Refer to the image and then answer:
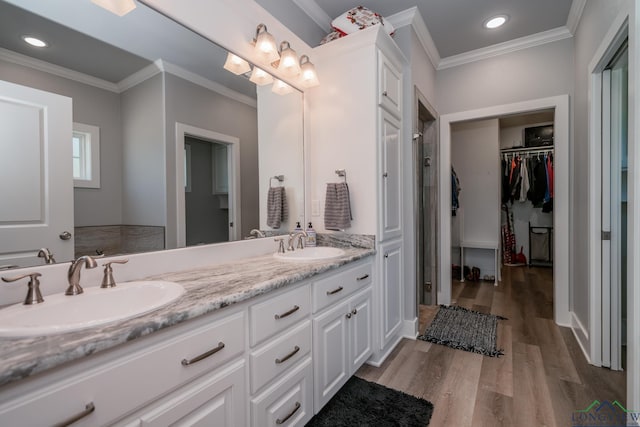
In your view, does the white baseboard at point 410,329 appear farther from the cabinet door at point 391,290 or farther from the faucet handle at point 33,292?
the faucet handle at point 33,292

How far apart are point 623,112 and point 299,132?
2.15m

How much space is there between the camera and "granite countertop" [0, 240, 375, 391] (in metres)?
0.61

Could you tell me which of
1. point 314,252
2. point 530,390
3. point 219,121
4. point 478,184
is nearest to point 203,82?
point 219,121

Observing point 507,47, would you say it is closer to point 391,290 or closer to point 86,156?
point 391,290

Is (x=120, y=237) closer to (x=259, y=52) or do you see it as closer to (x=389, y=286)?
(x=259, y=52)

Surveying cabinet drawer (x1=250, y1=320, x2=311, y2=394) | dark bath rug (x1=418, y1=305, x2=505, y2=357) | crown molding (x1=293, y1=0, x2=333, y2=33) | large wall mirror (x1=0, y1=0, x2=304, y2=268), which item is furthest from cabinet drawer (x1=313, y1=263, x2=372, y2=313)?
crown molding (x1=293, y1=0, x2=333, y2=33)

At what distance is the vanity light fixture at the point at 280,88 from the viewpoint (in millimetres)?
2045

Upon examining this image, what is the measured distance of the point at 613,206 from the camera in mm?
1957

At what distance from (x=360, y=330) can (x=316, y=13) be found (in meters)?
2.39

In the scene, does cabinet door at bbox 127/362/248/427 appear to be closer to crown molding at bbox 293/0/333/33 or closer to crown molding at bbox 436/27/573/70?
crown molding at bbox 293/0/333/33

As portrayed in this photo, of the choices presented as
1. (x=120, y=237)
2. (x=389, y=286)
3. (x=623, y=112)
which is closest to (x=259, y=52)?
(x=120, y=237)

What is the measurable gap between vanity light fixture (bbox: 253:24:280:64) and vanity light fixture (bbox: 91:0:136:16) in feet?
2.27

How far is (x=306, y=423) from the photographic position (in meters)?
1.47

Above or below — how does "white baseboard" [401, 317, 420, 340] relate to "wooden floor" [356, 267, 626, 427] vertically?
above
